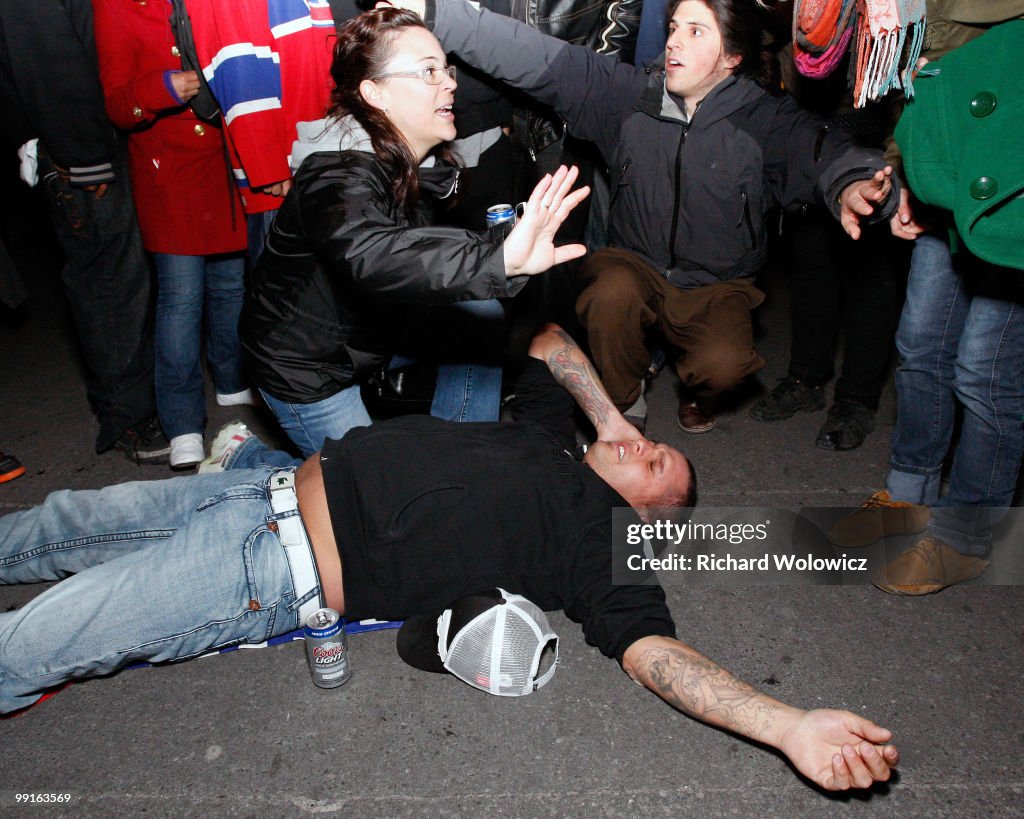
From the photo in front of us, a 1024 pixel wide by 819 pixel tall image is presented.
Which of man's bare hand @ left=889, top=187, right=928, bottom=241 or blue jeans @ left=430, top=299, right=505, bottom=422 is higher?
man's bare hand @ left=889, top=187, right=928, bottom=241

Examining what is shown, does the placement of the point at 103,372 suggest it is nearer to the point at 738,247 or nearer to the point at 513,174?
the point at 513,174

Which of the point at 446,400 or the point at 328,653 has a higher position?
the point at 446,400

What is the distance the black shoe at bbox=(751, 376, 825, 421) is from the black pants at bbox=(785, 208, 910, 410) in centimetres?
5

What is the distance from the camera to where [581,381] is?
10.1ft

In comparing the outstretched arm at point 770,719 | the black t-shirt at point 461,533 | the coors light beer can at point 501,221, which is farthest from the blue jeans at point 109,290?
the outstretched arm at point 770,719

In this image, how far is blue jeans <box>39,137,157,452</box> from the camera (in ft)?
10.2

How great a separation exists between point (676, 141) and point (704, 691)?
6.58ft

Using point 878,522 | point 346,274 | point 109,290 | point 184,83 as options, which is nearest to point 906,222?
point 878,522

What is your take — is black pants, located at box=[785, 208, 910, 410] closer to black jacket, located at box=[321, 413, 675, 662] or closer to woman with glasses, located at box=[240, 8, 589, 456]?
woman with glasses, located at box=[240, 8, 589, 456]

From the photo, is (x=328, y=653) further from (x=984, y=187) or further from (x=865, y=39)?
(x=865, y=39)

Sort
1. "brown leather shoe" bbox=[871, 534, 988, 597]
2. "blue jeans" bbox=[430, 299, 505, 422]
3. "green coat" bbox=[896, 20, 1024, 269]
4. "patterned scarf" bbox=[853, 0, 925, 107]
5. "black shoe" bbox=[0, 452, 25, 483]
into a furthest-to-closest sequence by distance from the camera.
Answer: "black shoe" bbox=[0, 452, 25, 483] < "blue jeans" bbox=[430, 299, 505, 422] < "brown leather shoe" bbox=[871, 534, 988, 597] < "patterned scarf" bbox=[853, 0, 925, 107] < "green coat" bbox=[896, 20, 1024, 269]

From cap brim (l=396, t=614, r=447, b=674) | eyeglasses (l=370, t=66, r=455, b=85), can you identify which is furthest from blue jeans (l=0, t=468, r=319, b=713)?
eyeglasses (l=370, t=66, r=455, b=85)

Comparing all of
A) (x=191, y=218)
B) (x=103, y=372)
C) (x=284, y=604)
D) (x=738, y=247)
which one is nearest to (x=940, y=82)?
(x=738, y=247)

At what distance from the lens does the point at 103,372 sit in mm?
3393
